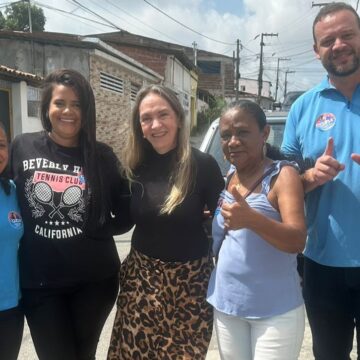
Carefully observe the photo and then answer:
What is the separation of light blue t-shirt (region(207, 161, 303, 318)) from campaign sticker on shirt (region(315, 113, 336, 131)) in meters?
0.38

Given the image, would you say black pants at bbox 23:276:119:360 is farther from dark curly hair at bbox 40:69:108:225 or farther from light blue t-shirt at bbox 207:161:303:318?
light blue t-shirt at bbox 207:161:303:318

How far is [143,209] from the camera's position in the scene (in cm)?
249

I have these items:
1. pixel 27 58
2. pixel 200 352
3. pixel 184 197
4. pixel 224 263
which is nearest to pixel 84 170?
pixel 184 197

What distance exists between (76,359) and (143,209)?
0.90 metres

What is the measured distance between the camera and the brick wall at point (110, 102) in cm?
1641

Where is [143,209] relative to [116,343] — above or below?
above

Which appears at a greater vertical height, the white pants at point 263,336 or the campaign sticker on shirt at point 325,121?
the campaign sticker on shirt at point 325,121

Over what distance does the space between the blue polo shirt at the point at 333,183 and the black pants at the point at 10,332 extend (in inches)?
59.9

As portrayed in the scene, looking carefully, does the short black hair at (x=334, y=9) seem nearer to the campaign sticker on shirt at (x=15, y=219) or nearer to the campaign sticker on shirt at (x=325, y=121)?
the campaign sticker on shirt at (x=325, y=121)

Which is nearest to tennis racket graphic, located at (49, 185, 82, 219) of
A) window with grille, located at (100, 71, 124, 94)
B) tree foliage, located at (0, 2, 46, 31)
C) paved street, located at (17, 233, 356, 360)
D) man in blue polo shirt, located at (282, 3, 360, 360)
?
man in blue polo shirt, located at (282, 3, 360, 360)

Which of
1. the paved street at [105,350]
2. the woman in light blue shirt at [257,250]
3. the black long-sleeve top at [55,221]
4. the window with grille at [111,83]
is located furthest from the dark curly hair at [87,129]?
the window with grille at [111,83]

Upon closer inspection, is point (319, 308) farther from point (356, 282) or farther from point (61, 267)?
point (61, 267)

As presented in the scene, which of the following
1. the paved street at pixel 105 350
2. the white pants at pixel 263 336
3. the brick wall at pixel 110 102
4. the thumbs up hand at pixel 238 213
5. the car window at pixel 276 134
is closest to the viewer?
the thumbs up hand at pixel 238 213

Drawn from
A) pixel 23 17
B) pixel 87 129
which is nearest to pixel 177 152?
pixel 87 129
